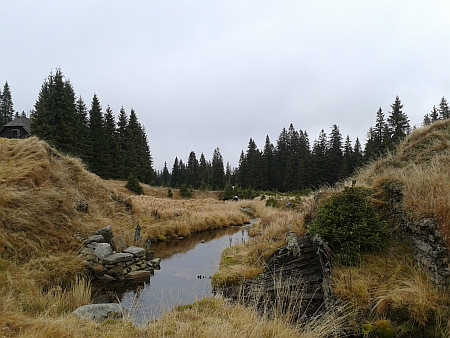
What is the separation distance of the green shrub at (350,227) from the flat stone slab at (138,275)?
598 centimetres

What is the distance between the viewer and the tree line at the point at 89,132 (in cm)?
3236

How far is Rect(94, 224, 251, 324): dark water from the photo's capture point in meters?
7.16

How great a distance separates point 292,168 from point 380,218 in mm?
49092

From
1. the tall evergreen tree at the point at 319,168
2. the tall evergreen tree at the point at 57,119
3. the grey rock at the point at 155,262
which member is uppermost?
the tall evergreen tree at the point at 57,119

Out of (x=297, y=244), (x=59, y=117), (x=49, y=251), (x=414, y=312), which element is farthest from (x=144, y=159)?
(x=414, y=312)

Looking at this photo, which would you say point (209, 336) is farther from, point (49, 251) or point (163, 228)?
point (163, 228)

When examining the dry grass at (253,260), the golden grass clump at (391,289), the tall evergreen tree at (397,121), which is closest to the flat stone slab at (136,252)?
the dry grass at (253,260)

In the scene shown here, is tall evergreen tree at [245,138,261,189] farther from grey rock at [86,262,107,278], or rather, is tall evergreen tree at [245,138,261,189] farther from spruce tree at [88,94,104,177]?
grey rock at [86,262,107,278]

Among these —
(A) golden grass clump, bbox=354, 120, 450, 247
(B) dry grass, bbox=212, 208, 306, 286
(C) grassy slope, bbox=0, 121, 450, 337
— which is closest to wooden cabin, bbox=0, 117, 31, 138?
(C) grassy slope, bbox=0, 121, 450, 337

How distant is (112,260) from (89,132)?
33.3m

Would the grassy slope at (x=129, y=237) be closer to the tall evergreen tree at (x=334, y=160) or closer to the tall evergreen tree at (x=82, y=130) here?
the tall evergreen tree at (x=82, y=130)

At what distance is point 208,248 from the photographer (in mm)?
14477

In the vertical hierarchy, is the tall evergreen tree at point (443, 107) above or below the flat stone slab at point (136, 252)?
above

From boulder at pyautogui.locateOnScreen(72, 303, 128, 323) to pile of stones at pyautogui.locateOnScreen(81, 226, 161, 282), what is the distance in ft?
12.0
